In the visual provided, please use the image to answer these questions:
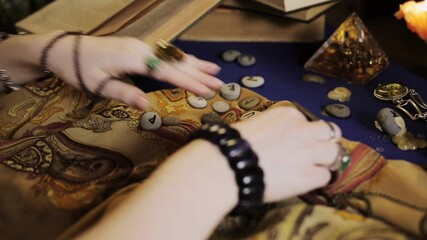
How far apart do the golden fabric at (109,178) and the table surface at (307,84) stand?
0.17 metres

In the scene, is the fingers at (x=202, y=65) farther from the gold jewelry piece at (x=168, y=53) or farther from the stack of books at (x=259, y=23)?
the stack of books at (x=259, y=23)

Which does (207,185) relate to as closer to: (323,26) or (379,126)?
(379,126)

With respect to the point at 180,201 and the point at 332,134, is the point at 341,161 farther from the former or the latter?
the point at 180,201

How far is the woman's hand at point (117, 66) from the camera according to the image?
58 centimetres

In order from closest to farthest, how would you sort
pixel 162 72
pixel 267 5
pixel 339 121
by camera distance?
pixel 162 72 < pixel 339 121 < pixel 267 5

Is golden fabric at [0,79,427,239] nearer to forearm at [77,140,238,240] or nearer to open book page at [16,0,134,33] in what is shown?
forearm at [77,140,238,240]

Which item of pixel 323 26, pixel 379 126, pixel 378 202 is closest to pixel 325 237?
pixel 378 202

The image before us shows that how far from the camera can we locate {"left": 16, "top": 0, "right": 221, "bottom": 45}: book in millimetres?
854

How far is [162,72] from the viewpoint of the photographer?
580 mm

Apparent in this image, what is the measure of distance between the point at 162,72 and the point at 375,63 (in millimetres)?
458

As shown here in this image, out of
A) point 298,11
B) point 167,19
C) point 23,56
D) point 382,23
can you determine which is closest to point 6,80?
point 23,56

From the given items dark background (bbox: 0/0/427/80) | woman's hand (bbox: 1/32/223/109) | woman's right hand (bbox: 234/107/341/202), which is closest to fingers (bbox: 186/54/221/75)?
woman's hand (bbox: 1/32/223/109)

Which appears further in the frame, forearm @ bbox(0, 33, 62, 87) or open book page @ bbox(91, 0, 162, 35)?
open book page @ bbox(91, 0, 162, 35)

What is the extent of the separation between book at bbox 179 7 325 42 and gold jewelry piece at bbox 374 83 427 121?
0.62 ft
